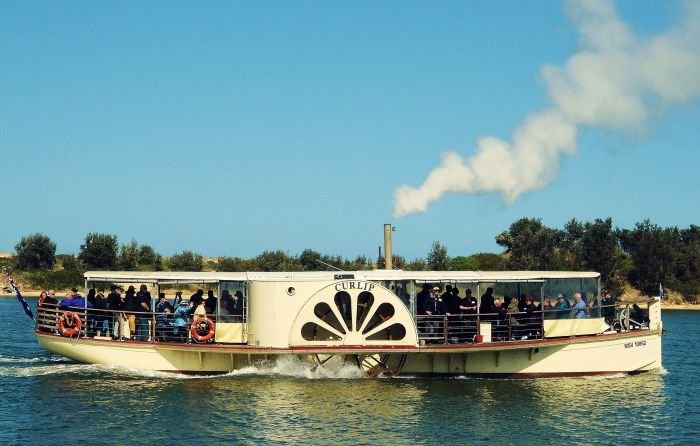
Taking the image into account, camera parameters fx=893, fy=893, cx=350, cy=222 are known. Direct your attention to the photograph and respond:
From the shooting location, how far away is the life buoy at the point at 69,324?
27.7 m

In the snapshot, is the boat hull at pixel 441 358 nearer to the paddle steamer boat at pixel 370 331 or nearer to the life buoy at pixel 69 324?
the paddle steamer boat at pixel 370 331

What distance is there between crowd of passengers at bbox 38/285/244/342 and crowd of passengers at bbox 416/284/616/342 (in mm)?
5843

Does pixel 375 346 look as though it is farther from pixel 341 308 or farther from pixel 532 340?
pixel 532 340

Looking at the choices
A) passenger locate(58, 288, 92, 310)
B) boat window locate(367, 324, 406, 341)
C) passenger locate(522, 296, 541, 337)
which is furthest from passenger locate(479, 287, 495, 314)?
passenger locate(58, 288, 92, 310)

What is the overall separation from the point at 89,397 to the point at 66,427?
9.86 ft

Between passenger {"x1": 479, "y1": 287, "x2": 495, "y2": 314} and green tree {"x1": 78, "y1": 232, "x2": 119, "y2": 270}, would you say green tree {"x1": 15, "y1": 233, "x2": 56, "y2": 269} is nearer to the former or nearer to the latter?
green tree {"x1": 78, "y1": 232, "x2": 119, "y2": 270}

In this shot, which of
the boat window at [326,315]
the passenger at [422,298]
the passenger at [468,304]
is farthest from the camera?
the passenger at [468,304]

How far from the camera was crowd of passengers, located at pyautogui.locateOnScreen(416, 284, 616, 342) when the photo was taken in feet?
89.0

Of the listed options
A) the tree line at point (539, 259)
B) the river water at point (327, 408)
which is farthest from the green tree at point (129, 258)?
the river water at point (327, 408)

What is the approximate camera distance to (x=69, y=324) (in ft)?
91.1

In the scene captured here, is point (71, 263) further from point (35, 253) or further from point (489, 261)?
point (489, 261)

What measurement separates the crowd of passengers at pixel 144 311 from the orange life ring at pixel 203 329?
0.67ft

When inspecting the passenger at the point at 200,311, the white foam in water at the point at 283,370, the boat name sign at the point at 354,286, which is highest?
the boat name sign at the point at 354,286

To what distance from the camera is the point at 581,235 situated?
8562cm
